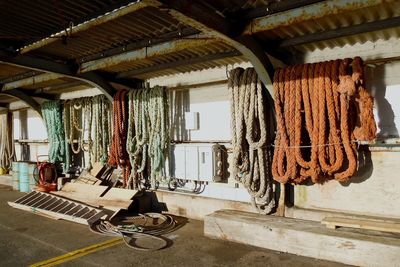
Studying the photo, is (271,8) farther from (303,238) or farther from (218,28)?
(303,238)

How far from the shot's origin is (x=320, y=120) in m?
4.66

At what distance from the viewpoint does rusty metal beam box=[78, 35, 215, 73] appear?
4.85m

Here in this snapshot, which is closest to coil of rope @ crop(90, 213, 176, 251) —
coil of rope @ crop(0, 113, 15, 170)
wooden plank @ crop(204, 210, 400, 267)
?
wooden plank @ crop(204, 210, 400, 267)

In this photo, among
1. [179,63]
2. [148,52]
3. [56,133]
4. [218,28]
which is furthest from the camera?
[56,133]

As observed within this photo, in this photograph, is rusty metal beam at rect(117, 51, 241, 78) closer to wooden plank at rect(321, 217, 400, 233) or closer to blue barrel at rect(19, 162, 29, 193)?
wooden plank at rect(321, 217, 400, 233)

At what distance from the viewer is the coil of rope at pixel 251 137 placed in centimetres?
528

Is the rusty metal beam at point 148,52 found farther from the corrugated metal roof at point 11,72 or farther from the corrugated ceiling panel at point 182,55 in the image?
the corrugated metal roof at point 11,72

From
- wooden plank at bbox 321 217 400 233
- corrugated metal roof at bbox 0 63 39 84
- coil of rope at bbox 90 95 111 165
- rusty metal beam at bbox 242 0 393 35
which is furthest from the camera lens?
coil of rope at bbox 90 95 111 165

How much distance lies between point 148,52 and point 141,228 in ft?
9.32

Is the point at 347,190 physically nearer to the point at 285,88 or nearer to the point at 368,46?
the point at 285,88

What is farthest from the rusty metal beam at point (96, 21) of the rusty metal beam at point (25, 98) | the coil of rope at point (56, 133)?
the rusty metal beam at point (25, 98)

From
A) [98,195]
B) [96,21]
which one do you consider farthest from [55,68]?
[98,195]

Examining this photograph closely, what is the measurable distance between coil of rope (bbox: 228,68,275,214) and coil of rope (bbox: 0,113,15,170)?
9.21 metres

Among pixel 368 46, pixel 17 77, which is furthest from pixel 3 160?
pixel 368 46
